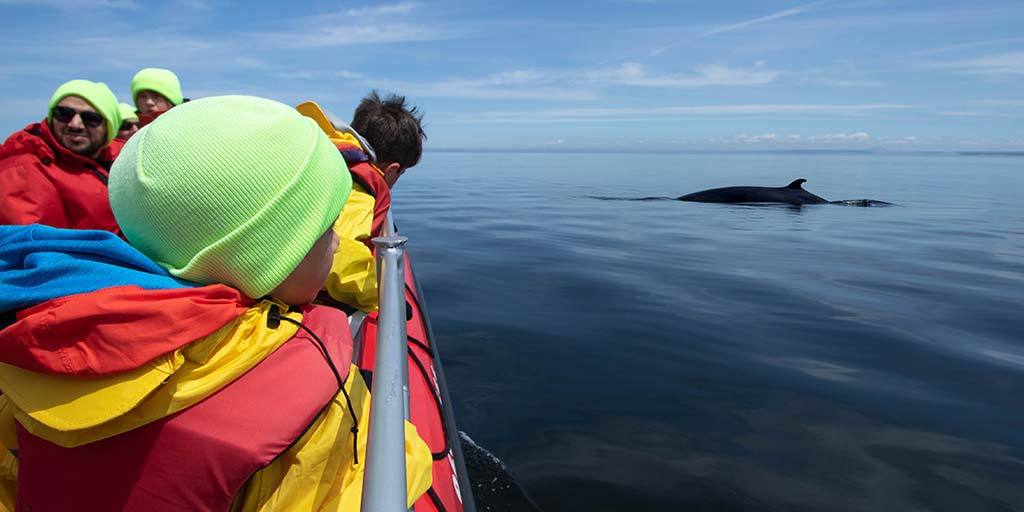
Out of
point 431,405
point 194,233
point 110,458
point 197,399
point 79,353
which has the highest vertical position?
point 194,233

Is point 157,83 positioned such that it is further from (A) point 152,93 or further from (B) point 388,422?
(B) point 388,422

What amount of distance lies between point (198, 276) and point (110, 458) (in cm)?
40

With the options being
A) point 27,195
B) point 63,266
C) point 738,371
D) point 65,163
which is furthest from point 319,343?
point 738,371

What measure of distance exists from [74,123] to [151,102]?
1.59 m

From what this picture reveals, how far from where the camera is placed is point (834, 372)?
18.4 ft

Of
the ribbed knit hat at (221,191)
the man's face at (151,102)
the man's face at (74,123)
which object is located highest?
the man's face at (151,102)

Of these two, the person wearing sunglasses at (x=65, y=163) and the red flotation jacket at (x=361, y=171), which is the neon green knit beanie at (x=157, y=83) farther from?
the red flotation jacket at (x=361, y=171)

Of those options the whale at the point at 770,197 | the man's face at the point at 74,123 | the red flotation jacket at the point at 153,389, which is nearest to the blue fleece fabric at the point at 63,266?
the red flotation jacket at the point at 153,389

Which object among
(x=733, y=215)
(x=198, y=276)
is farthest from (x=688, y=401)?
(x=733, y=215)

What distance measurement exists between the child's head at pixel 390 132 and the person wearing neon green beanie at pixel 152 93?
2.08 metres

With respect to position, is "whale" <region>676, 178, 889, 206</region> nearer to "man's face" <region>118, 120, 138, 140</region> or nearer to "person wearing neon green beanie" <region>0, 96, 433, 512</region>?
"man's face" <region>118, 120, 138, 140</region>

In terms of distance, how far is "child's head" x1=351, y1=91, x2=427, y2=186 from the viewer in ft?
15.9

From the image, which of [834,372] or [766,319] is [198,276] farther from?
[766,319]

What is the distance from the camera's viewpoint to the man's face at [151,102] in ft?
19.1
